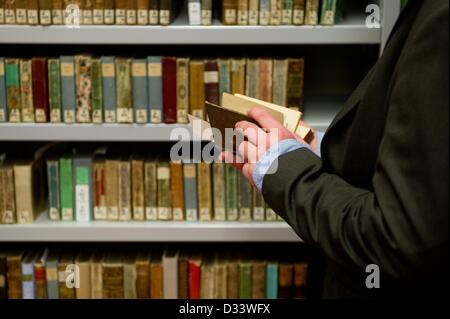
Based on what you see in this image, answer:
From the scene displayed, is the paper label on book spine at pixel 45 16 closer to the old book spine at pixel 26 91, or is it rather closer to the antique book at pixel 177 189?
the old book spine at pixel 26 91

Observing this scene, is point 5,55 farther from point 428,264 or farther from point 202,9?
point 428,264

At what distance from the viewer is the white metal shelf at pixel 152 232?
1895 millimetres

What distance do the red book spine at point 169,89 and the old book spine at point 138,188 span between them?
6.5 inches

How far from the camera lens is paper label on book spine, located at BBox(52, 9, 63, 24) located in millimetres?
1762

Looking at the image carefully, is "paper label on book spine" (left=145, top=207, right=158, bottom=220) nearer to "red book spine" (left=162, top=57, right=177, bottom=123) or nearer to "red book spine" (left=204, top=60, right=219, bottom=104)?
"red book spine" (left=162, top=57, right=177, bottom=123)

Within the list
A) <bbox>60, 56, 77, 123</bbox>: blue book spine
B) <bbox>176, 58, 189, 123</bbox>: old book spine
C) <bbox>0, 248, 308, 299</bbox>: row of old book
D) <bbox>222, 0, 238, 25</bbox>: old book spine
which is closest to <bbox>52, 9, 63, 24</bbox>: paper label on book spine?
<bbox>60, 56, 77, 123</bbox>: blue book spine

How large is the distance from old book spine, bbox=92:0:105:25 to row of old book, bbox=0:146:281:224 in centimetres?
41

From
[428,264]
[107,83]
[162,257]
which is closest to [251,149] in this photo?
[428,264]

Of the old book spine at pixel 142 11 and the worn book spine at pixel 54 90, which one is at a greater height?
the old book spine at pixel 142 11

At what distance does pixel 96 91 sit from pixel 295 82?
0.57m

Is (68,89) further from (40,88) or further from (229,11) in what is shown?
(229,11)

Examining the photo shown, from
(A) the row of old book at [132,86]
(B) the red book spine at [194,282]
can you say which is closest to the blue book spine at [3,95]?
(A) the row of old book at [132,86]

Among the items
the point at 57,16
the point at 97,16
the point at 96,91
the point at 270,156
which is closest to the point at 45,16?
the point at 57,16

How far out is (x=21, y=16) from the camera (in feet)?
5.78
